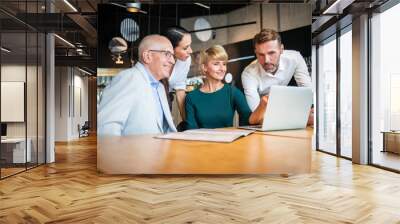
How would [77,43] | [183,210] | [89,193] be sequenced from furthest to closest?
[77,43], [89,193], [183,210]

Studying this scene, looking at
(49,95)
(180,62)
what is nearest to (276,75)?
(180,62)

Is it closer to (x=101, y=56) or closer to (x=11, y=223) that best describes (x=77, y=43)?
(x=101, y=56)

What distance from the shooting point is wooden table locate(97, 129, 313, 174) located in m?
6.04

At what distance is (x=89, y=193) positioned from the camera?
5.05m

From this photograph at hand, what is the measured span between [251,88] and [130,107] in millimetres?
2027

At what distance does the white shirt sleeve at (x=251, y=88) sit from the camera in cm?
630

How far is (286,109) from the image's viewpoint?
610 centimetres

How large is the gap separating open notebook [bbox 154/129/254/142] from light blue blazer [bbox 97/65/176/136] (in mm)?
156

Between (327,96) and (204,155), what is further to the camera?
(327,96)

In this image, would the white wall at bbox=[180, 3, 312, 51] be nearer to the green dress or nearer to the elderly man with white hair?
the green dress

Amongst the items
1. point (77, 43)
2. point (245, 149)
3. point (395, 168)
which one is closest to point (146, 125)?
point (245, 149)


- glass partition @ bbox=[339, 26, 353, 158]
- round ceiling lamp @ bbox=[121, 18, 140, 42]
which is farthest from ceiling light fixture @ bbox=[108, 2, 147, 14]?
glass partition @ bbox=[339, 26, 353, 158]

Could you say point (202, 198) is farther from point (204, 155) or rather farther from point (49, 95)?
point (49, 95)

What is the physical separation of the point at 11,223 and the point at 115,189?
176cm
